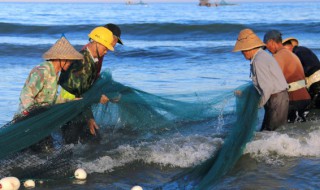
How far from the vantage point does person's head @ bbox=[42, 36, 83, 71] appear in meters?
5.69

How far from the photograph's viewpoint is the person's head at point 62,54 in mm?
5691

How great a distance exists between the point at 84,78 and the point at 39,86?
23.3 inches

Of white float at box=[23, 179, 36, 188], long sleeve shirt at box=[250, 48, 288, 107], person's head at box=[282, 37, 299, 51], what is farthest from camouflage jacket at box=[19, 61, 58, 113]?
person's head at box=[282, 37, 299, 51]

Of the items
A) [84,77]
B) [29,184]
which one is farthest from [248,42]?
[29,184]

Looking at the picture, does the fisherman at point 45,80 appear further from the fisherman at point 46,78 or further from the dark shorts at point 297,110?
the dark shorts at point 297,110

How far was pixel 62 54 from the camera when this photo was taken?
570cm

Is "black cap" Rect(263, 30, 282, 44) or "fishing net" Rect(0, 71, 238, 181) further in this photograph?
"black cap" Rect(263, 30, 282, 44)

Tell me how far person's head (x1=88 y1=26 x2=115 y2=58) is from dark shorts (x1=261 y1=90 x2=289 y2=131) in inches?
79.6

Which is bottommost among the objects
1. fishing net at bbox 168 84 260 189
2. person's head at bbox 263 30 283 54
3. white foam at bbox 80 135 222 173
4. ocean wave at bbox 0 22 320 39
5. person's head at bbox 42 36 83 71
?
ocean wave at bbox 0 22 320 39

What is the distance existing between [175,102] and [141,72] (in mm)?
8069

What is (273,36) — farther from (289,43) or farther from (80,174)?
(80,174)

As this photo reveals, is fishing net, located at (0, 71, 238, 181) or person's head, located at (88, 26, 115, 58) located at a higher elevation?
person's head, located at (88, 26, 115, 58)

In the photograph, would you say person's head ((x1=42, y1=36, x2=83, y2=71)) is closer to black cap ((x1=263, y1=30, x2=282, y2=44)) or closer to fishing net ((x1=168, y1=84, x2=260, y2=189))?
fishing net ((x1=168, y1=84, x2=260, y2=189))

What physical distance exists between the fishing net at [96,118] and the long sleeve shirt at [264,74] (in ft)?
1.45
